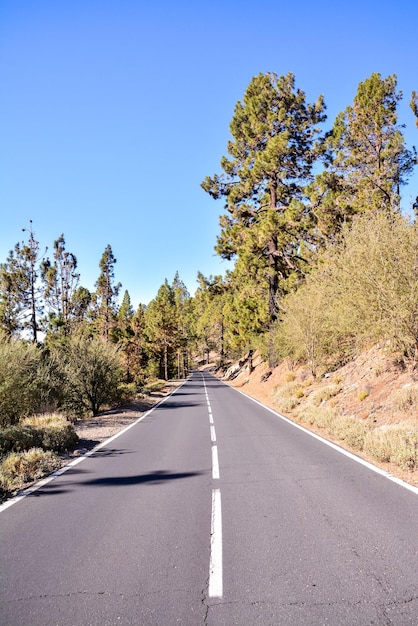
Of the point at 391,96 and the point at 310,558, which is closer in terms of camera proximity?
the point at 310,558

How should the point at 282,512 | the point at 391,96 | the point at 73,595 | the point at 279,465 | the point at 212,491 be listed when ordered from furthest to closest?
the point at 391,96 → the point at 279,465 → the point at 212,491 → the point at 282,512 → the point at 73,595

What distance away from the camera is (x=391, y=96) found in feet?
83.3

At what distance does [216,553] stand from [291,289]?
24.2 meters

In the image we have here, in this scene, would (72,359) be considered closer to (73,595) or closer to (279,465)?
(279,465)

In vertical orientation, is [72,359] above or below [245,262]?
below

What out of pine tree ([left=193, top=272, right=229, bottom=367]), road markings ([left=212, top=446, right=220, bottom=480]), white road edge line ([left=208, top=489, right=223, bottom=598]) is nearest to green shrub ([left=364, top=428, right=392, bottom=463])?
road markings ([left=212, top=446, right=220, bottom=480])

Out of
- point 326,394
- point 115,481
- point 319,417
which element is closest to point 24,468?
point 115,481

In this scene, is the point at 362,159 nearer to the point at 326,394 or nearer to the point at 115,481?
the point at 326,394

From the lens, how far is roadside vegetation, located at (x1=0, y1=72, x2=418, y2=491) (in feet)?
36.3

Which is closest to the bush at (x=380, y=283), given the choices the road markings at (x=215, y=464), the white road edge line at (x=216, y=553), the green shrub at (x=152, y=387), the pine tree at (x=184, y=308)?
the road markings at (x=215, y=464)

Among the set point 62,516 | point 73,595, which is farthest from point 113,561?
point 62,516

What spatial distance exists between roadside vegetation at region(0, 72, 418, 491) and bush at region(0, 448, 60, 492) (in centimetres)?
3

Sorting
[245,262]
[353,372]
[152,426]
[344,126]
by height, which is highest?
[344,126]

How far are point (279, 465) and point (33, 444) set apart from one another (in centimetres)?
579
